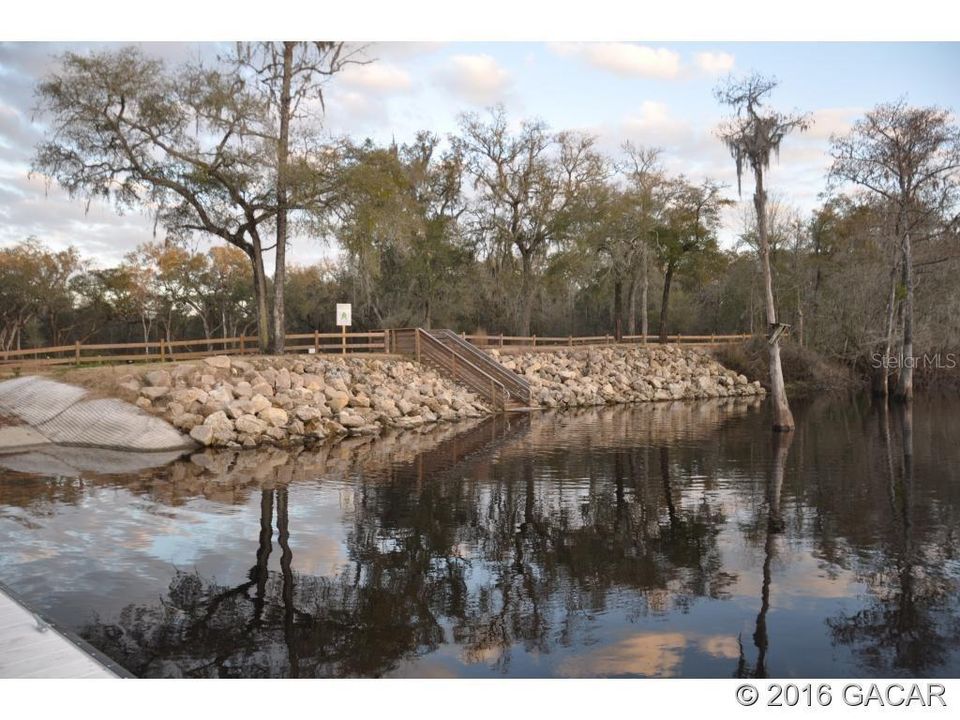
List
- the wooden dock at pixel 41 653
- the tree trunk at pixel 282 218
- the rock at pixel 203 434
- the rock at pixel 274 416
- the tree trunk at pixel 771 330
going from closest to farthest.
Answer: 1. the wooden dock at pixel 41 653
2. the rock at pixel 203 434
3. the rock at pixel 274 416
4. the tree trunk at pixel 771 330
5. the tree trunk at pixel 282 218

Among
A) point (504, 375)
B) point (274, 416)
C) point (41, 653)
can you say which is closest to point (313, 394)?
point (274, 416)

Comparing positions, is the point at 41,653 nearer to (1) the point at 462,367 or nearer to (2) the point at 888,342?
(1) the point at 462,367

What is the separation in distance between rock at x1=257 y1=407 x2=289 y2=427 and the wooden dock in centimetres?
1301

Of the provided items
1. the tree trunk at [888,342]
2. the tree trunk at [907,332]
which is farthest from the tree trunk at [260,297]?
the tree trunk at [888,342]

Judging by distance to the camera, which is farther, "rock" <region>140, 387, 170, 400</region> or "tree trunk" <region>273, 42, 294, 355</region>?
"tree trunk" <region>273, 42, 294, 355</region>

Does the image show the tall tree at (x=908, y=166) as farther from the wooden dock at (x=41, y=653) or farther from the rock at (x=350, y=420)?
the wooden dock at (x=41, y=653)

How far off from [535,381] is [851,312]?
59.1 ft

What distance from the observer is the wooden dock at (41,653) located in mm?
5309

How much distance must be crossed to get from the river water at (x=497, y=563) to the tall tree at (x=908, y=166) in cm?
1633

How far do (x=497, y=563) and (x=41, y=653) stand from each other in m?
4.46

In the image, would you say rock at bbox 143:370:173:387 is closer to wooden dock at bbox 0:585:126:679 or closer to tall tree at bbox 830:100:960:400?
wooden dock at bbox 0:585:126:679

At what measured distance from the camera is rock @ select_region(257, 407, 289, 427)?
63.6 feet

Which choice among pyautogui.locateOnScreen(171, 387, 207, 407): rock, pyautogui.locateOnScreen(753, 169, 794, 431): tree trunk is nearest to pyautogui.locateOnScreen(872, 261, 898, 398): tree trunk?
pyautogui.locateOnScreen(753, 169, 794, 431): tree trunk

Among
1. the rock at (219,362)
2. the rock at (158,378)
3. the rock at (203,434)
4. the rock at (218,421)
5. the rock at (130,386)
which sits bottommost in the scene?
the rock at (203,434)
